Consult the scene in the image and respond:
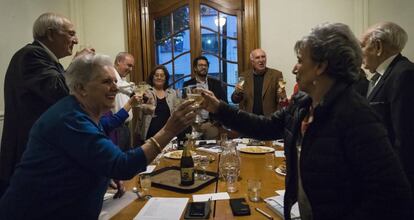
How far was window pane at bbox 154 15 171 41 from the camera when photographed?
16.1 ft

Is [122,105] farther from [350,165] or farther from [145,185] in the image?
[350,165]

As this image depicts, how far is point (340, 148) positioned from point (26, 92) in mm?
1722

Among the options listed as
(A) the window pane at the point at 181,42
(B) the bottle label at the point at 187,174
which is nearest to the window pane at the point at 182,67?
(A) the window pane at the point at 181,42

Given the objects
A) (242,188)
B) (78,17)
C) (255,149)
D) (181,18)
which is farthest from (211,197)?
(78,17)

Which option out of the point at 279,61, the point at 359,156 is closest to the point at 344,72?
the point at 359,156

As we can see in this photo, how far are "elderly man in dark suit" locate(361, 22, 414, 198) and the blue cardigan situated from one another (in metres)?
1.45

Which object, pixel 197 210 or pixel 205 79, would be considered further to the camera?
pixel 205 79

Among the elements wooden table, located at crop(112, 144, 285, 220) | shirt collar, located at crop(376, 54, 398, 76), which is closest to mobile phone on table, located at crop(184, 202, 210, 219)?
wooden table, located at crop(112, 144, 285, 220)

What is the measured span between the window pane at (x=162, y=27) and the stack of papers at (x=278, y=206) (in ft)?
12.1

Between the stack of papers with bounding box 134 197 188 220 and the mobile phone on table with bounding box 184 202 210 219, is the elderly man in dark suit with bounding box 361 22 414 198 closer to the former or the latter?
the mobile phone on table with bounding box 184 202 210 219

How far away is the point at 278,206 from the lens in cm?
158

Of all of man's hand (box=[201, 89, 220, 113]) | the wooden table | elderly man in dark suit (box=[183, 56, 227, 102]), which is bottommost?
the wooden table

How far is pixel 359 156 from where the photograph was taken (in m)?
1.15

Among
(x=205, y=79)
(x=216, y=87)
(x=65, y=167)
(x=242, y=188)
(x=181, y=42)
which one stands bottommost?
(x=242, y=188)
